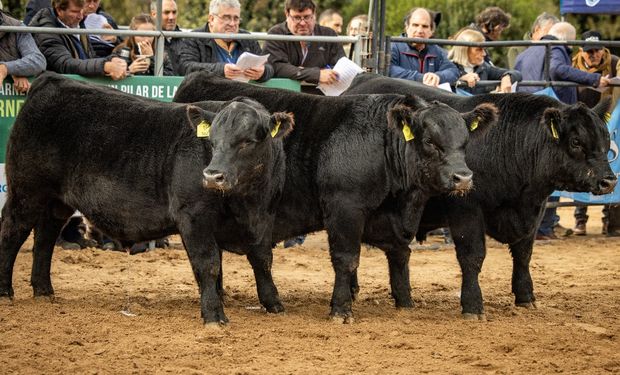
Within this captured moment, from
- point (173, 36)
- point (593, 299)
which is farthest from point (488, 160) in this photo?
point (173, 36)

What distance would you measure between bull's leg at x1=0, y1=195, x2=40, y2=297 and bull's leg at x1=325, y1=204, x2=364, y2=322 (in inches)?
87.6

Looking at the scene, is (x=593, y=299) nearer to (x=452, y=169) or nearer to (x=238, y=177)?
(x=452, y=169)

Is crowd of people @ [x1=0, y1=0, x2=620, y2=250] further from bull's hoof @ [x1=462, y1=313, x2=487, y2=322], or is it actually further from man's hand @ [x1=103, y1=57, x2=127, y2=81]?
bull's hoof @ [x1=462, y1=313, x2=487, y2=322]

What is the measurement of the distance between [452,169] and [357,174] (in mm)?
720

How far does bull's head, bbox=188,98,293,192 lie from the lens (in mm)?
7180

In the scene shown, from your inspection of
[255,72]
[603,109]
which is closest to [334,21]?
[255,72]

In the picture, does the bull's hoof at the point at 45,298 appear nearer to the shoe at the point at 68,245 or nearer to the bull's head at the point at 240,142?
the bull's head at the point at 240,142

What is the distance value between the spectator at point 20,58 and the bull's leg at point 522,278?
439 cm

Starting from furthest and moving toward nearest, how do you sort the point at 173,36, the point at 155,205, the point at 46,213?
the point at 173,36
the point at 46,213
the point at 155,205

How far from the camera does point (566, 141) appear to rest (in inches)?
336

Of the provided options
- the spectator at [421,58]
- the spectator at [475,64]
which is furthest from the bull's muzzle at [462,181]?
the spectator at [475,64]

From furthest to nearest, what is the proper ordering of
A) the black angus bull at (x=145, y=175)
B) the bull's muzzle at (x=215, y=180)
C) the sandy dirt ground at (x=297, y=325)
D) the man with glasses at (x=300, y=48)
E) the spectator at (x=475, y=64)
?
the spectator at (x=475, y=64)
the man with glasses at (x=300, y=48)
the black angus bull at (x=145, y=175)
the bull's muzzle at (x=215, y=180)
the sandy dirt ground at (x=297, y=325)

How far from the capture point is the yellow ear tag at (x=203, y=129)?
750cm

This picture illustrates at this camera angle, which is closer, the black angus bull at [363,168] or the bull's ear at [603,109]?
the black angus bull at [363,168]
